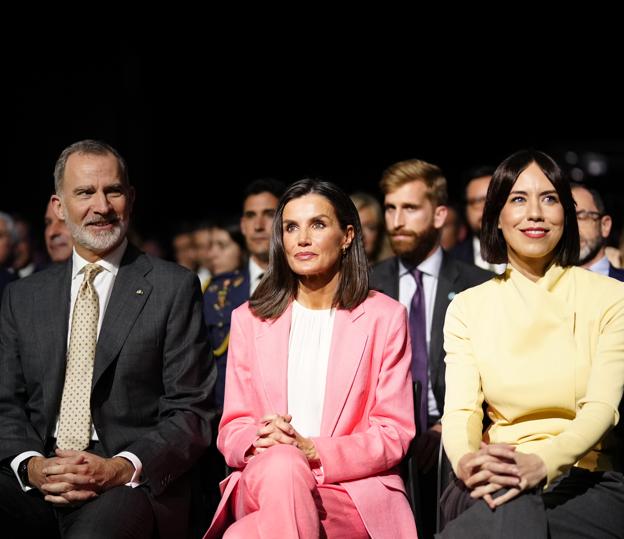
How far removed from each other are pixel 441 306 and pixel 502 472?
1.74 meters

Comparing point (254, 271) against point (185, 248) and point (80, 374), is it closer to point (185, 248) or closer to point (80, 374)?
point (80, 374)

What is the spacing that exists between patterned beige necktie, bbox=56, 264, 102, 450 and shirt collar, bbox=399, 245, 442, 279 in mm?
1702

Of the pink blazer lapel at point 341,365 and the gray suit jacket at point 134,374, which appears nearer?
the pink blazer lapel at point 341,365

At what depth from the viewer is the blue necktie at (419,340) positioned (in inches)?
160

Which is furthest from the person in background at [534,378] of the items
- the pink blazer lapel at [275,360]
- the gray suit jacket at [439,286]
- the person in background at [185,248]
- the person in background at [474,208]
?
the person in background at [185,248]

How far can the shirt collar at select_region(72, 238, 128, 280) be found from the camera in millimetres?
3721

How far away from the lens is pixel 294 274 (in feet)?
12.0

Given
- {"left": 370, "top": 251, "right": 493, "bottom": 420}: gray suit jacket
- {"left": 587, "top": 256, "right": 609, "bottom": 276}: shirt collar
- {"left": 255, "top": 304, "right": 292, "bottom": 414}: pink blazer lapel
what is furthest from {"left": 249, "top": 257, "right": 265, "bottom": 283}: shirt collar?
{"left": 587, "top": 256, "right": 609, "bottom": 276}: shirt collar

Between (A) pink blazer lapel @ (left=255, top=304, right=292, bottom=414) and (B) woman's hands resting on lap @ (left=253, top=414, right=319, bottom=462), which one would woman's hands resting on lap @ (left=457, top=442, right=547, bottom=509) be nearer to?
(B) woman's hands resting on lap @ (left=253, top=414, right=319, bottom=462)

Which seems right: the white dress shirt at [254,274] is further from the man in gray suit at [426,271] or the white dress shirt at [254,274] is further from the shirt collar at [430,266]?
the shirt collar at [430,266]

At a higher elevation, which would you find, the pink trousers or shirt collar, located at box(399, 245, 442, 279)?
shirt collar, located at box(399, 245, 442, 279)

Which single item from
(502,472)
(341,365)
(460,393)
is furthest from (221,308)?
(502,472)

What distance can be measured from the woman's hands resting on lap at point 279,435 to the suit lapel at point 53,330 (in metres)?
0.88

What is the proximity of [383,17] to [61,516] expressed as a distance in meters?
6.57
